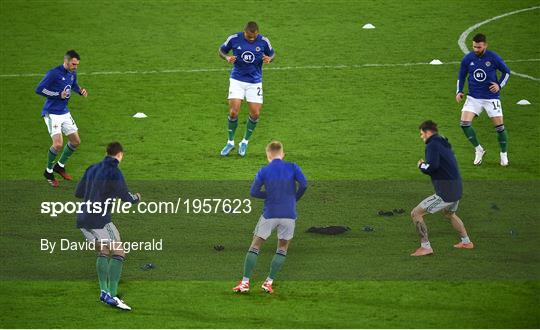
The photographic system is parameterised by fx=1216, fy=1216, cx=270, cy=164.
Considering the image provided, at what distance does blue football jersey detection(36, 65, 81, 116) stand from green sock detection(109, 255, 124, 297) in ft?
22.1

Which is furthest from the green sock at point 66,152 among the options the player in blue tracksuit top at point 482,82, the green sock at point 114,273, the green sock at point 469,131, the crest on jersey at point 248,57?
the green sock at point 469,131

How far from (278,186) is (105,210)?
244cm

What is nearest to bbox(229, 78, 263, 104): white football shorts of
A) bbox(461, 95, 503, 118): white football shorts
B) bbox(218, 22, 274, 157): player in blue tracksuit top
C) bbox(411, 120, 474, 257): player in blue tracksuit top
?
bbox(218, 22, 274, 157): player in blue tracksuit top

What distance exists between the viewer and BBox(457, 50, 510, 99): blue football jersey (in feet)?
76.9

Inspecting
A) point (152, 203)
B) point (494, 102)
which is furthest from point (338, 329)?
point (494, 102)

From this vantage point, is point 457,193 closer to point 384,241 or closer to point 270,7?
point 384,241

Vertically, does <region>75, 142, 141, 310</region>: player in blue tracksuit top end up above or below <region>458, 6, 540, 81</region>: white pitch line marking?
below

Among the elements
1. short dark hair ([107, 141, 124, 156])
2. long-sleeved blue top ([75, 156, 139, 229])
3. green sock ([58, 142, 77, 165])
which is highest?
green sock ([58, 142, 77, 165])

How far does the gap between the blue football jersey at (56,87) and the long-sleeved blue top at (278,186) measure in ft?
23.6

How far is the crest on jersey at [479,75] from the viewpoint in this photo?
23500 millimetres

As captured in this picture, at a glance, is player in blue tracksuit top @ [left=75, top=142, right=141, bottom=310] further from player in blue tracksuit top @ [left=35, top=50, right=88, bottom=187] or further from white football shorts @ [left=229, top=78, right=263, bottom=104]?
white football shorts @ [left=229, top=78, right=263, bottom=104]

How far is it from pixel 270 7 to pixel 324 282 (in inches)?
754

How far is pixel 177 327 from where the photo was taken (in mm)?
16281

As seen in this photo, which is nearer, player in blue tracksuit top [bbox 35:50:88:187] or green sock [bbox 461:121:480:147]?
player in blue tracksuit top [bbox 35:50:88:187]
